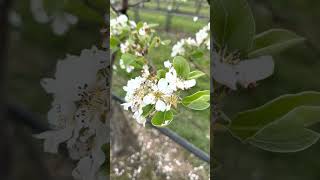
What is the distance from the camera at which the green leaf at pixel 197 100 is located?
0.65 metres

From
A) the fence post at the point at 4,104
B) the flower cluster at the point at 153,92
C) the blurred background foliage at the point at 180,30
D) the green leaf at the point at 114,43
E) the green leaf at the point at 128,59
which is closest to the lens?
the fence post at the point at 4,104

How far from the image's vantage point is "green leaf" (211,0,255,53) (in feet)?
1.72

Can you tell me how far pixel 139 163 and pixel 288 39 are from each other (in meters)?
0.92

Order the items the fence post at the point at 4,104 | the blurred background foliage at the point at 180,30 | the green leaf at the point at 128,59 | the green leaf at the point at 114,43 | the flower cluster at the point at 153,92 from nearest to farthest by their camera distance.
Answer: the fence post at the point at 4,104 → the flower cluster at the point at 153,92 → the green leaf at the point at 128,59 → the green leaf at the point at 114,43 → the blurred background foliage at the point at 180,30

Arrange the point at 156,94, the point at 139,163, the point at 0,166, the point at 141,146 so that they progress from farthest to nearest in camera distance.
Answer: the point at 141,146 < the point at 139,163 < the point at 156,94 < the point at 0,166

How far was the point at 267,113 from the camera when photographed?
529 mm

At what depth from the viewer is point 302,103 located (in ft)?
1.71

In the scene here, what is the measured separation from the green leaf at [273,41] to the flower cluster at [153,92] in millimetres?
143

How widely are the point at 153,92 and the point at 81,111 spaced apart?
0.42ft

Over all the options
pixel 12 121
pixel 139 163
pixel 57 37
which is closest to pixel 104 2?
pixel 57 37

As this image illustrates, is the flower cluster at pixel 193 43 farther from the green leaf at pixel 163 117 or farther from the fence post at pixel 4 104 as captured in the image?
the fence post at pixel 4 104

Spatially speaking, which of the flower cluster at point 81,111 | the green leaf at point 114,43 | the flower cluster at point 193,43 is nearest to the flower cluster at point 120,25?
the green leaf at point 114,43

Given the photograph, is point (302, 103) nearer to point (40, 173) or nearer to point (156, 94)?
point (156, 94)

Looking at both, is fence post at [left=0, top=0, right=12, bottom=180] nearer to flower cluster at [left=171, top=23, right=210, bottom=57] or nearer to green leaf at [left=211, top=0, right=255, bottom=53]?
green leaf at [left=211, top=0, right=255, bottom=53]
